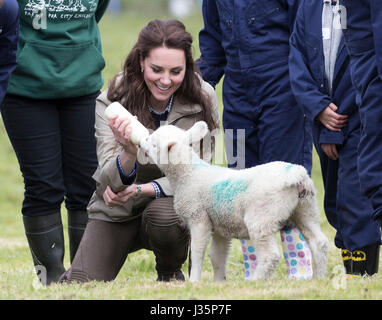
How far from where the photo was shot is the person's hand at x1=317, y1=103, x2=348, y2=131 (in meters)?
5.24

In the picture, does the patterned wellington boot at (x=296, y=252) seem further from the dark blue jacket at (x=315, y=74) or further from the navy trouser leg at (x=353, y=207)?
the dark blue jacket at (x=315, y=74)

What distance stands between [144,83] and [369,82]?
1.52 m

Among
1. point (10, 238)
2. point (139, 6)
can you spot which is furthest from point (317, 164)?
point (139, 6)

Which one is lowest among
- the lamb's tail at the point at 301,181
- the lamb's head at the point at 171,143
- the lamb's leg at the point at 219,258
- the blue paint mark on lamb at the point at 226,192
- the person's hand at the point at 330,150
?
the lamb's leg at the point at 219,258

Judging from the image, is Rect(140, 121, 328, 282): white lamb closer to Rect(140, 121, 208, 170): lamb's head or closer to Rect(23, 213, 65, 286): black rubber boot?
Rect(140, 121, 208, 170): lamb's head

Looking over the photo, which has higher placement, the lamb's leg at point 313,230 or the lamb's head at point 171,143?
the lamb's head at point 171,143

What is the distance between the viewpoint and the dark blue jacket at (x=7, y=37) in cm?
462

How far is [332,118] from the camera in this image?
17.3 ft

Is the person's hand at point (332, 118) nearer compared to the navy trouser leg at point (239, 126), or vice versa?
the person's hand at point (332, 118)

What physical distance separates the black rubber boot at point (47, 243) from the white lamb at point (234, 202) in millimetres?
1508

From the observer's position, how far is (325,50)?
17.5 ft

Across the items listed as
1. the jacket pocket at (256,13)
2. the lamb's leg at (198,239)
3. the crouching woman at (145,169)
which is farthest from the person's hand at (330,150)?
the lamb's leg at (198,239)

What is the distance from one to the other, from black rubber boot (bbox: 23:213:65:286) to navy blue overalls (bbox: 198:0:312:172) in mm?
1301

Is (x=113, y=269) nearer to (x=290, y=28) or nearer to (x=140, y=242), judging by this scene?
(x=140, y=242)
